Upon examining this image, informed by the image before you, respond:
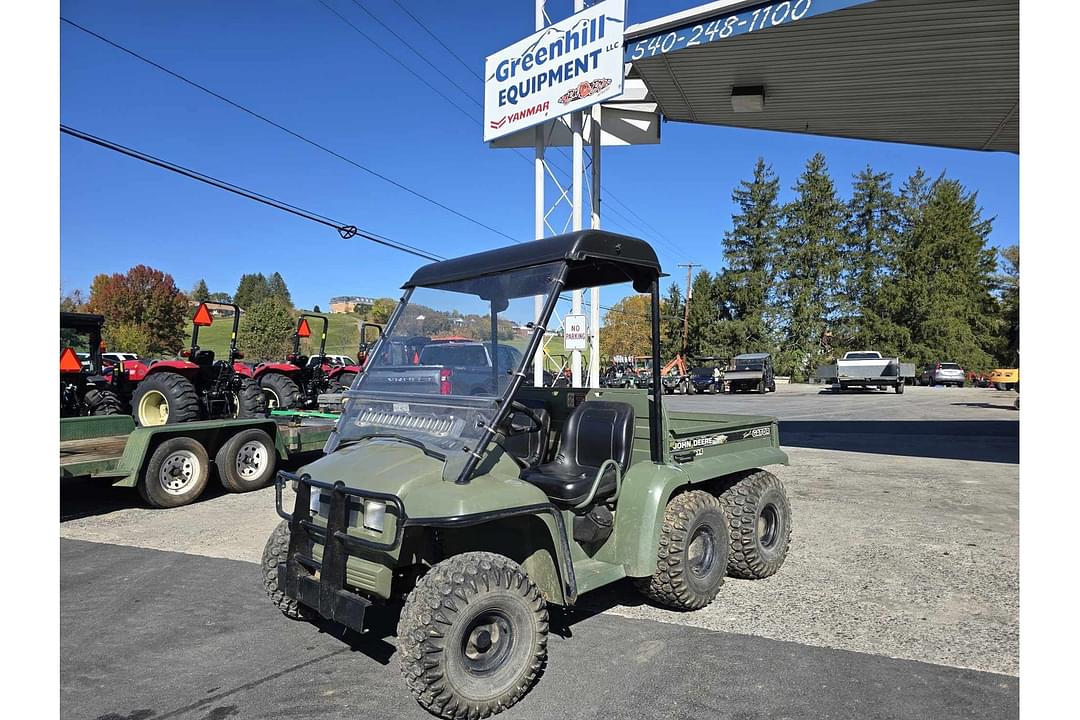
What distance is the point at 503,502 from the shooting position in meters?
3.35

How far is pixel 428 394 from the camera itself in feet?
13.0

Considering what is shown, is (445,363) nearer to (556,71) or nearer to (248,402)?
(248,402)

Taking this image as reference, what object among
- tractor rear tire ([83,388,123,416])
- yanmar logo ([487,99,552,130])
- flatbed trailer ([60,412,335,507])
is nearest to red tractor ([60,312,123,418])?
tractor rear tire ([83,388,123,416])

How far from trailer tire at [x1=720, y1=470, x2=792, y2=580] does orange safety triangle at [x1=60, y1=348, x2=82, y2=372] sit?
9.54m

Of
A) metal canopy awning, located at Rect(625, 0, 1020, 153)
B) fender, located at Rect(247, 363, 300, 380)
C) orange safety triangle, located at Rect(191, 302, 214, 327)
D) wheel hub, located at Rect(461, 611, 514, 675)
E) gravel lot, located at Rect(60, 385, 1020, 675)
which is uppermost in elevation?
metal canopy awning, located at Rect(625, 0, 1020, 153)

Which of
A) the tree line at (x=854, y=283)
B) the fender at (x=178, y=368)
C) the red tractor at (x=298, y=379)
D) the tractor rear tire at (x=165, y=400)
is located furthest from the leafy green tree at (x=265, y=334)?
the tractor rear tire at (x=165, y=400)

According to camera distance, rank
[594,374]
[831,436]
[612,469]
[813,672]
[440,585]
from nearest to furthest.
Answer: [440,585] → [813,672] → [612,469] → [594,374] → [831,436]

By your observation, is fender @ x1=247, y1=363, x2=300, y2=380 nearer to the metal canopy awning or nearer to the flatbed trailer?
the flatbed trailer

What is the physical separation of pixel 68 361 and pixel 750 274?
170 feet

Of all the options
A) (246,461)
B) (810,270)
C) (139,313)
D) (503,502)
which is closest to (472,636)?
(503,502)

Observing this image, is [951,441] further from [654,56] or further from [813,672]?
[813,672]

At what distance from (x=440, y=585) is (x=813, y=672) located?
2059 mm

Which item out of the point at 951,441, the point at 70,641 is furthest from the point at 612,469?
the point at 951,441

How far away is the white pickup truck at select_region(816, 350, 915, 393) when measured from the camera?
33781 mm
